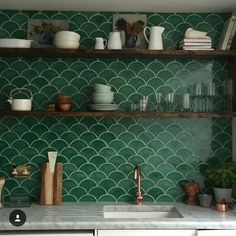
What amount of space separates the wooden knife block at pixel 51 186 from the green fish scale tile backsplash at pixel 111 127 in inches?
3.7

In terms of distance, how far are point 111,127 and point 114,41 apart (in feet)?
2.19

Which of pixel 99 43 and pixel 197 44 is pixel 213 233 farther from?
pixel 99 43

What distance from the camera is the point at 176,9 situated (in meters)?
2.88

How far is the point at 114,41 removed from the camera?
2.73m

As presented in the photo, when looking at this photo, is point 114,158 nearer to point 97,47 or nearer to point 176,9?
point 97,47

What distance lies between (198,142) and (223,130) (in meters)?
0.22

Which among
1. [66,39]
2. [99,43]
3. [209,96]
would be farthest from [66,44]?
[209,96]

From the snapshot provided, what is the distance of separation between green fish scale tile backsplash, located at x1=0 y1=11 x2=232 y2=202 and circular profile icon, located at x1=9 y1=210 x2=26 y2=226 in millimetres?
521

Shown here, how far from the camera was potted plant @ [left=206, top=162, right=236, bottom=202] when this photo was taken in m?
2.67

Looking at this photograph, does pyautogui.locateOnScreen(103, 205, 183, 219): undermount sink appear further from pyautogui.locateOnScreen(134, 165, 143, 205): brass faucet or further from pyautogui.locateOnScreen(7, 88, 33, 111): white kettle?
pyautogui.locateOnScreen(7, 88, 33, 111): white kettle

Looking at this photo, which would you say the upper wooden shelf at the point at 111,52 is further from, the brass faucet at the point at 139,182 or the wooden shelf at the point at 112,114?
the brass faucet at the point at 139,182

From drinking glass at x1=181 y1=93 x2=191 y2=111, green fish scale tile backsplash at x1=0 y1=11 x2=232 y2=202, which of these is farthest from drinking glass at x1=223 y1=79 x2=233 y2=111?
drinking glass at x1=181 y1=93 x2=191 y2=111

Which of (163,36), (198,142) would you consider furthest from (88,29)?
(198,142)

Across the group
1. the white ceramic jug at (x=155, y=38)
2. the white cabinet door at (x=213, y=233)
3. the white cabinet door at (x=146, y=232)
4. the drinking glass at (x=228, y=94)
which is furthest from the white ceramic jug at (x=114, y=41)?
the white cabinet door at (x=213, y=233)
